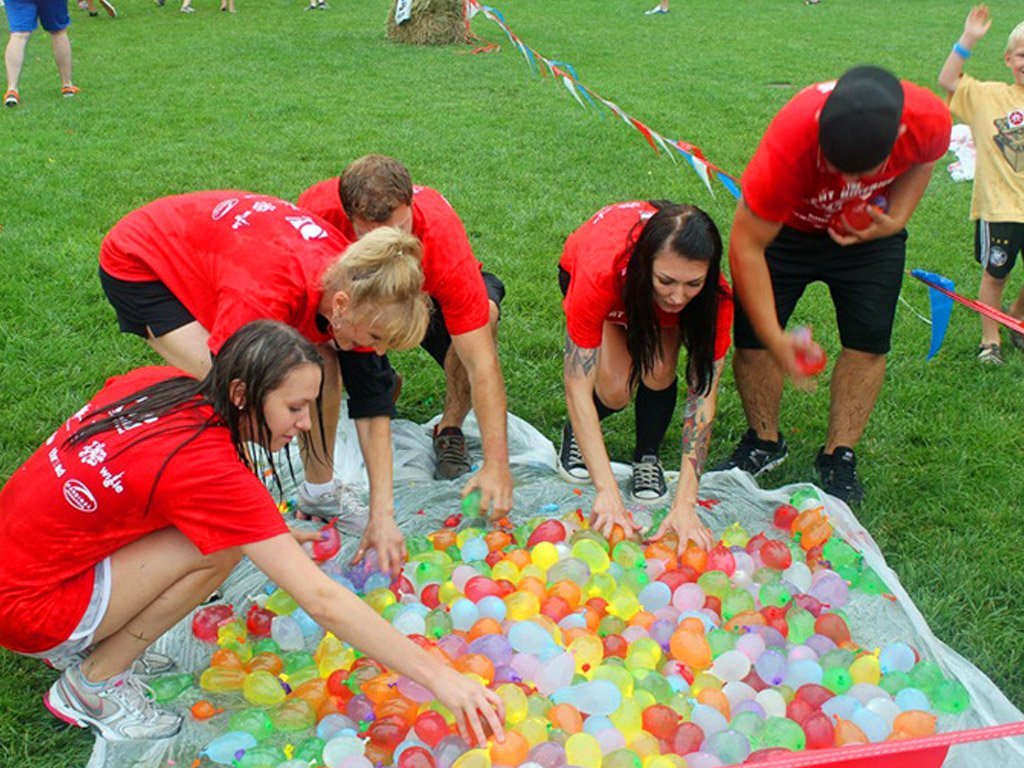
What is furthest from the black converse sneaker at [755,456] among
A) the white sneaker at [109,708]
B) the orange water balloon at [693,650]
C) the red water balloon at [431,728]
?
the white sneaker at [109,708]

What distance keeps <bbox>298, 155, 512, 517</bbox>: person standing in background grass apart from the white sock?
0.89 ft

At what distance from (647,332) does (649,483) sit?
0.51 meters

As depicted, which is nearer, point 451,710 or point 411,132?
point 451,710

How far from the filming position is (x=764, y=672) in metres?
2.29

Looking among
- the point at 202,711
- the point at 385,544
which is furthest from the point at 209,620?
the point at 385,544

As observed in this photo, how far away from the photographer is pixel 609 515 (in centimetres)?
276

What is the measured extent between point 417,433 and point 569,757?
5.31 feet

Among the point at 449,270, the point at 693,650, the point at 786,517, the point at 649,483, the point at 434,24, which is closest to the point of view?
the point at 693,650

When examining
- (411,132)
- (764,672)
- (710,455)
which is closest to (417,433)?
(710,455)

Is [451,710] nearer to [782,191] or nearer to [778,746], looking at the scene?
[778,746]

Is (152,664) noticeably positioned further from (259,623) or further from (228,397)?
(228,397)

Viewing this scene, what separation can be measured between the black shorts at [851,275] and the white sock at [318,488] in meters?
1.32

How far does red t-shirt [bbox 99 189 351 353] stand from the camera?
93.7 inches

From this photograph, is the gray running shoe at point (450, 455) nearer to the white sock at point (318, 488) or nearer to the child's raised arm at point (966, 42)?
the white sock at point (318, 488)
